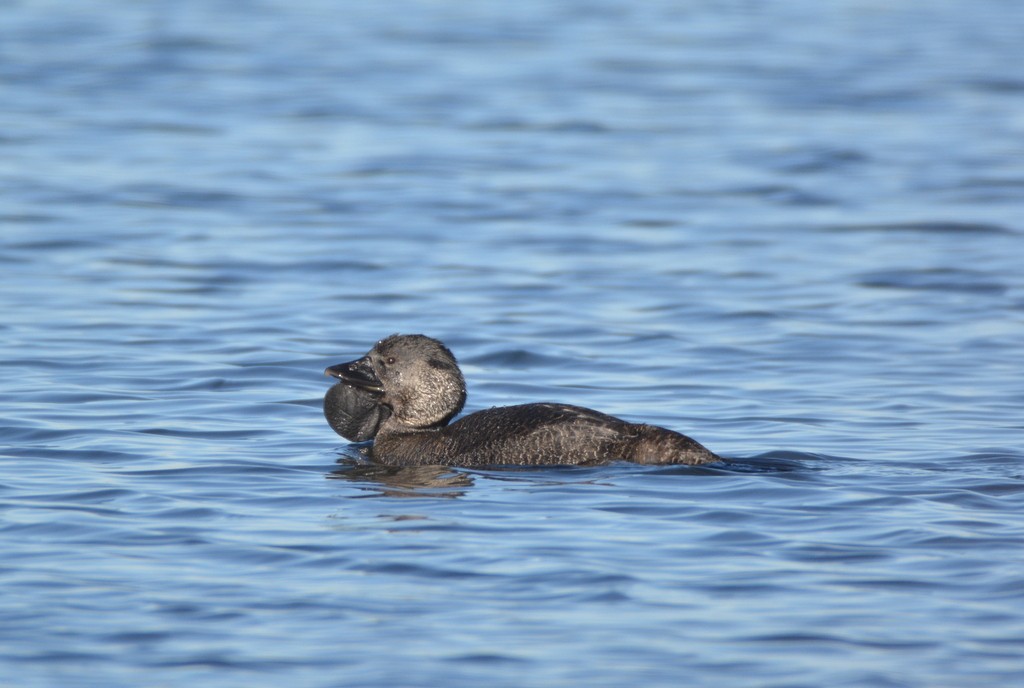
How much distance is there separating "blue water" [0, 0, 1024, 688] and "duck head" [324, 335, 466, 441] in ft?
1.20

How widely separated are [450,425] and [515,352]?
3.05 metres

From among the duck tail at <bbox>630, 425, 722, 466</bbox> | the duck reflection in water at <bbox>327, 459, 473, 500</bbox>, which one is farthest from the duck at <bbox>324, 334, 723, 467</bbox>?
the duck reflection in water at <bbox>327, 459, 473, 500</bbox>

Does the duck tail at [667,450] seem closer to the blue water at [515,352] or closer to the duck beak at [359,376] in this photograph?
the blue water at [515,352]

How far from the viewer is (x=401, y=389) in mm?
10172

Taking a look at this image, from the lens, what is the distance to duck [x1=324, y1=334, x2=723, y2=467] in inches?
359

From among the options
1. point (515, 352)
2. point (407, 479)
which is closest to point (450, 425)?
point (407, 479)

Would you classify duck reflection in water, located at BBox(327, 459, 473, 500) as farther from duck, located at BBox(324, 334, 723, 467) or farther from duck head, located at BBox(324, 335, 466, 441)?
duck head, located at BBox(324, 335, 466, 441)

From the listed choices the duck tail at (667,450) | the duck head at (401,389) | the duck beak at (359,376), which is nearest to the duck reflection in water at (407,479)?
the duck head at (401,389)

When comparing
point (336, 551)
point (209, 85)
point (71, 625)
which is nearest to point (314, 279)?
point (336, 551)

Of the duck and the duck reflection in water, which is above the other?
the duck

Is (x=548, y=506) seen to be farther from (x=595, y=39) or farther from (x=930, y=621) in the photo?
(x=595, y=39)

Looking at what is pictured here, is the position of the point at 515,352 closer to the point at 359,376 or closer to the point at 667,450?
the point at 359,376

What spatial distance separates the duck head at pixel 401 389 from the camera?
1009 centimetres

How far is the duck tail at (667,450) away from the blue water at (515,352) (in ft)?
0.36
